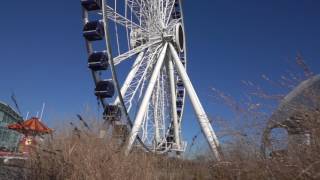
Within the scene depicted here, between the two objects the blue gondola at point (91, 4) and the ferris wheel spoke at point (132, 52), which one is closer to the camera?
the blue gondola at point (91, 4)

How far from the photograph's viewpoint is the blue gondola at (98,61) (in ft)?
54.8

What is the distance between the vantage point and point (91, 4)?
17422mm

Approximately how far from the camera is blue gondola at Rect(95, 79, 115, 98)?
54.3ft

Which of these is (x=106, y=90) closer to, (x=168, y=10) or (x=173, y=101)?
(x=173, y=101)

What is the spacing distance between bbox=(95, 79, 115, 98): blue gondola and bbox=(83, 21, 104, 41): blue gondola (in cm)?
205

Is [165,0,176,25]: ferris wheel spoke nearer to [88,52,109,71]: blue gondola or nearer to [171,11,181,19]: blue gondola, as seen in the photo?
[171,11,181,19]: blue gondola

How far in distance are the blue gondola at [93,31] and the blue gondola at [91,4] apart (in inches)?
28.1

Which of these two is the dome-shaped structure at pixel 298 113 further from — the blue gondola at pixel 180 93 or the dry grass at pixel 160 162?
the blue gondola at pixel 180 93

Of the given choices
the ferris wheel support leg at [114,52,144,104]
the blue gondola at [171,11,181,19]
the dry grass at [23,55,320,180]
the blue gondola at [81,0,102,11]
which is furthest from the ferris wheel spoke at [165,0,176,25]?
the dry grass at [23,55,320,180]

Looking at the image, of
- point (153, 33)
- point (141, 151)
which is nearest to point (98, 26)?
point (153, 33)

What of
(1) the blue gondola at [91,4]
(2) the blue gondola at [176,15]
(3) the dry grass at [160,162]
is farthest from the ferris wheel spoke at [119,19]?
(3) the dry grass at [160,162]

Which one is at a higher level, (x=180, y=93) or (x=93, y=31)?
(x=93, y=31)

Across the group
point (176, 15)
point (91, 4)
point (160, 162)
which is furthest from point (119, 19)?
point (160, 162)

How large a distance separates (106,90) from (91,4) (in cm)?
411
